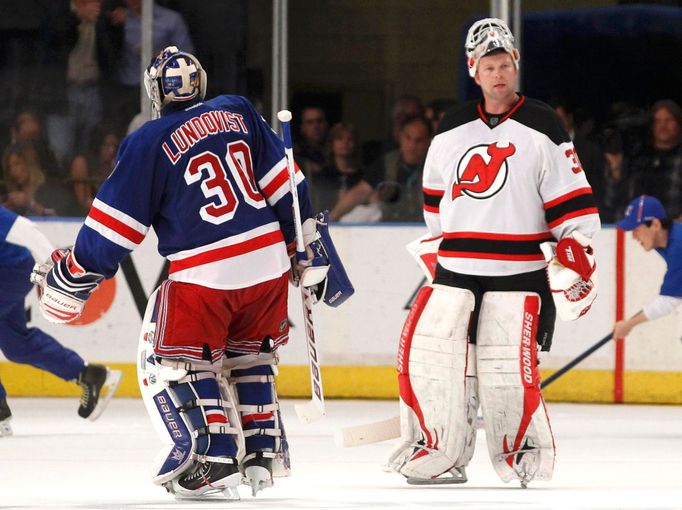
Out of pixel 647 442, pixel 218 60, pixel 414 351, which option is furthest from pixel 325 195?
pixel 414 351

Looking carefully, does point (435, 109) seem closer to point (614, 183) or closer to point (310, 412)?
point (614, 183)

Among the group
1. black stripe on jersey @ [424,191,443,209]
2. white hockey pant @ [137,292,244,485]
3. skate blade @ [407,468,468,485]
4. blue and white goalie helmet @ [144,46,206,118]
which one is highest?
blue and white goalie helmet @ [144,46,206,118]

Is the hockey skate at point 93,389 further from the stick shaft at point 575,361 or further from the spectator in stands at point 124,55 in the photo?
the stick shaft at point 575,361

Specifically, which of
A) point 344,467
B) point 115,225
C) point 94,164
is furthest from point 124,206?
point 94,164

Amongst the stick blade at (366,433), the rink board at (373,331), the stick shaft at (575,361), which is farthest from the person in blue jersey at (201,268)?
the rink board at (373,331)

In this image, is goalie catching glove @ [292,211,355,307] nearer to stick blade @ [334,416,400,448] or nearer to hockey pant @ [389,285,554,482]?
hockey pant @ [389,285,554,482]

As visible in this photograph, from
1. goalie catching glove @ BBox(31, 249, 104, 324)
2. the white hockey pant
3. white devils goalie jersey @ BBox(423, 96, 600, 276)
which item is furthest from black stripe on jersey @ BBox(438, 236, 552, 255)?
goalie catching glove @ BBox(31, 249, 104, 324)

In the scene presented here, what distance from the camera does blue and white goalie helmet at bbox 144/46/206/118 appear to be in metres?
4.74

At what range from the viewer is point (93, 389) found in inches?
279

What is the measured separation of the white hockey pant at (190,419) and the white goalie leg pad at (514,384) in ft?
2.50

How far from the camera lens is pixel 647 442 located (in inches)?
256

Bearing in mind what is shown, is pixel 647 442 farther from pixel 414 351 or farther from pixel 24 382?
pixel 24 382

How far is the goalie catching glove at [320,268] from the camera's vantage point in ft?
15.9

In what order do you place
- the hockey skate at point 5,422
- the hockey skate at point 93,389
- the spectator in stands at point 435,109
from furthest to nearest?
the spectator in stands at point 435,109
the hockey skate at point 93,389
the hockey skate at point 5,422
